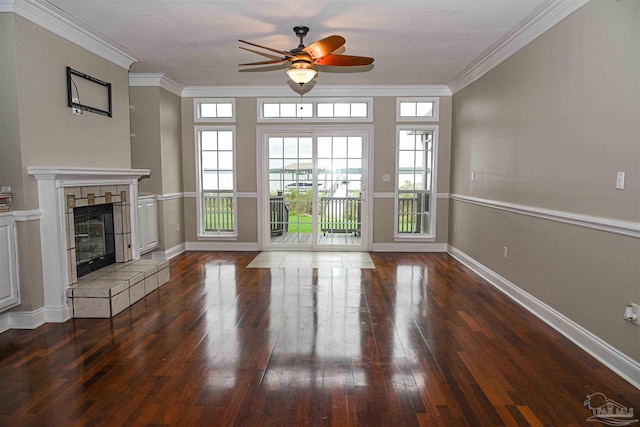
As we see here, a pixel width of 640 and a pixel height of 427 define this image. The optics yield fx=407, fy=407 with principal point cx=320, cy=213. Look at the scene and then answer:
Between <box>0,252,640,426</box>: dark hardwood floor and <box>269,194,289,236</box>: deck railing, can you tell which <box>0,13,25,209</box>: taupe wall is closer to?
<box>0,252,640,426</box>: dark hardwood floor

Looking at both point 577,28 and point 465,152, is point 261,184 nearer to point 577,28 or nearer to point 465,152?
point 465,152

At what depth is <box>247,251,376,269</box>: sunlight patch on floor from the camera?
5719 millimetres

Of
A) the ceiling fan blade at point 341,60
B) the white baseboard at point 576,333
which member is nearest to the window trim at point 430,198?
the white baseboard at point 576,333

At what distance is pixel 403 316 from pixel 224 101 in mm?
4700

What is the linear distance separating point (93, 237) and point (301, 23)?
3032mm

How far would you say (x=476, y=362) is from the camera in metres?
2.77

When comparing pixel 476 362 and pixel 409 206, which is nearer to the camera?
pixel 476 362

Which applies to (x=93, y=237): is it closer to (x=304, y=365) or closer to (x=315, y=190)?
(x=304, y=365)

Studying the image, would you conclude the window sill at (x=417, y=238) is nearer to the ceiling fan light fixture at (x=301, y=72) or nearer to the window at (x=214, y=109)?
the window at (x=214, y=109)

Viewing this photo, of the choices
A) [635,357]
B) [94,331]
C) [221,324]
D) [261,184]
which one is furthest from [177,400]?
[261,184]

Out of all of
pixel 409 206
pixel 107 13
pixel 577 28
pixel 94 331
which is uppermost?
pixel 107 13

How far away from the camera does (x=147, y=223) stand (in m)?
5.71

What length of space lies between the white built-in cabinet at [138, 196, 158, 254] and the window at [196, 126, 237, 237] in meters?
1.00

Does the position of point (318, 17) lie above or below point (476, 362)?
above
